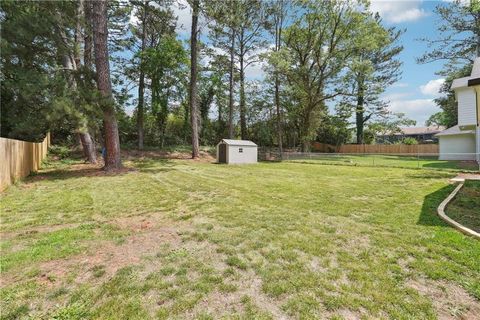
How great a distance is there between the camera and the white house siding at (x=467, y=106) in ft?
41.4

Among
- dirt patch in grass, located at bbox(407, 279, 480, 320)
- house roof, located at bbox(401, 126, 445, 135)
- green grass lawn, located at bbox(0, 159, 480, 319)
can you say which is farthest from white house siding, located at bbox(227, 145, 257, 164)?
house roof, located at bbox(401, 126, 445, 135)

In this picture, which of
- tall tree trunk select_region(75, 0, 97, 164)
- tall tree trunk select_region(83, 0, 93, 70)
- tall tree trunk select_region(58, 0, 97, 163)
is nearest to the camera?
tall tree trunk select_region(58, 0, 97, 163)

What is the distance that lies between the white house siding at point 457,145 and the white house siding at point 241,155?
1388cm

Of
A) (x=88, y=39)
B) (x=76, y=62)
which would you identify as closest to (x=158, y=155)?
(x=76, y=62)

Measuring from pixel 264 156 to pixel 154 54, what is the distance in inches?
461

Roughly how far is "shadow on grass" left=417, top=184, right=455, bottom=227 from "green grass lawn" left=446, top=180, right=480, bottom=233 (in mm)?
229

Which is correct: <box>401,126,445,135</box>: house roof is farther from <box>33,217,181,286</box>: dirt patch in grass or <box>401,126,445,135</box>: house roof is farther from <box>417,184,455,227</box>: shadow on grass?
<box>33,217,181,286</box>: dirt patch in grass

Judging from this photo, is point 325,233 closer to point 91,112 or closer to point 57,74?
point 91,112

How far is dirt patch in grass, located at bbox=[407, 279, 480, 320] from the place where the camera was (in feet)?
7.50

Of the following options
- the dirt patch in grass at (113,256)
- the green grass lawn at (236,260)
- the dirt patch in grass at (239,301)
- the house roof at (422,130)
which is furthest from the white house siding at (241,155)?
the house roof at (422,130)

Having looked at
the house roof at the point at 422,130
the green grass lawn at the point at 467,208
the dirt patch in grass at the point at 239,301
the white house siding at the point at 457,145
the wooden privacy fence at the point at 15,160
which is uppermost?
the house roof at the point at 422,130

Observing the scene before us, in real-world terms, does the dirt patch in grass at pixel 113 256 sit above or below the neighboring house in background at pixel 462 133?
below

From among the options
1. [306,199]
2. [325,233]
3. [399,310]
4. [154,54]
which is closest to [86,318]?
[399,310]

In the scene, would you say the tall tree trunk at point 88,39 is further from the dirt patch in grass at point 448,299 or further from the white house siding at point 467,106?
the white house siding at point 467,106
